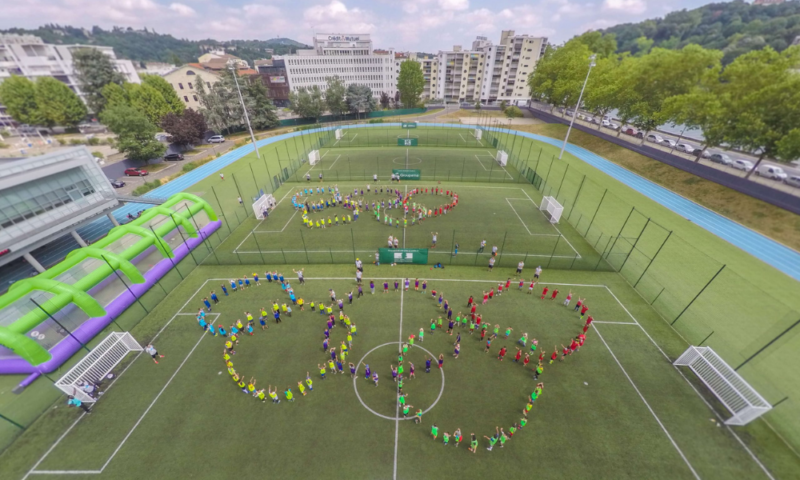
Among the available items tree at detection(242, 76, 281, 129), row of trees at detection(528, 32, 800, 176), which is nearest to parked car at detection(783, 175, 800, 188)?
row of trees at detection(528, 32, 800, 176)

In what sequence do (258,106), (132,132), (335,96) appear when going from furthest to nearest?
(335,96)
(258,106)
(132,132)

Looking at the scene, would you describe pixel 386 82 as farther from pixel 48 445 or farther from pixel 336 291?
pixel 48 445

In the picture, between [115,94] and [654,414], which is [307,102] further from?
[654,414]

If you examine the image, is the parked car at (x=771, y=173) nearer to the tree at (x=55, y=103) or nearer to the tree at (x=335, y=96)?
the tree at (x=335, y=96)

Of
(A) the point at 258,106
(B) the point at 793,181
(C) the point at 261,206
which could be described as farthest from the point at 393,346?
(A) the point at 258,106

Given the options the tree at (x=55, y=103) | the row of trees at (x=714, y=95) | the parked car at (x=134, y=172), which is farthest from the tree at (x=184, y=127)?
the row of trees at (x=714, y=95)

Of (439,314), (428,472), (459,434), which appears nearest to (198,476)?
(428,472)

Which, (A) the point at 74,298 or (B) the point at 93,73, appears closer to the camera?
(A) the point at 74,298
